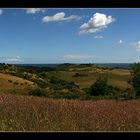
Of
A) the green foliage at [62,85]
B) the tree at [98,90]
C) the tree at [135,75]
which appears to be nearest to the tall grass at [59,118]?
the tree at [135,75]

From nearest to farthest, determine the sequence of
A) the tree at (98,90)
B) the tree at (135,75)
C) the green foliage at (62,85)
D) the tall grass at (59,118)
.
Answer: the tall grass at (59,118) < the tree at (135,75) < the tree at (98,90) < the green foliage at (62,85)

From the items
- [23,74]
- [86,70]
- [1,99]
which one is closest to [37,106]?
[1,99]

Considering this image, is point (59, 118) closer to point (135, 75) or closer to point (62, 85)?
point (135, 75)

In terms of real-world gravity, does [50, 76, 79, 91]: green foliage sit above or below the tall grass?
below

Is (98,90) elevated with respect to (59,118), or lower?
lower

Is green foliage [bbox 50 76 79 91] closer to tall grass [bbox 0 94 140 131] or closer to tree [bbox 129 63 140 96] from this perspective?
tree [bbox 129 63 140 96]

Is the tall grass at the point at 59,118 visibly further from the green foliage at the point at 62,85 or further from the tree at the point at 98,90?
the green foliage at the point at 62,85

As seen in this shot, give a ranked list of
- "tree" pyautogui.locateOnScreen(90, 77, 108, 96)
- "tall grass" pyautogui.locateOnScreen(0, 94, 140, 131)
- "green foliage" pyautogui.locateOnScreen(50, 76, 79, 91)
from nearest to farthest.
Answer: "tall grass" pyautogui.locateOnScreen(0, 94, 140, 131) < "tree" pyautogui.locateOnScreen(90, 77, 108, 96) < "green foliage" pyautogui.locateOnScreen(50, 76, 79, 91)

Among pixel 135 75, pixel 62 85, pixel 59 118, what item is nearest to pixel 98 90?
pixel 135 75


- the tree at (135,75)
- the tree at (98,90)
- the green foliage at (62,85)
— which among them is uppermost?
the tree at (135,75)

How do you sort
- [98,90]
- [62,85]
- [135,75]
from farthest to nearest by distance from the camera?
[62,85] → [98,90] → [135,75]

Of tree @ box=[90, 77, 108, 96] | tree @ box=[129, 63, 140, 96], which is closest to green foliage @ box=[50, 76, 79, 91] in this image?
tree @ box=[90, 77, 108, 96]

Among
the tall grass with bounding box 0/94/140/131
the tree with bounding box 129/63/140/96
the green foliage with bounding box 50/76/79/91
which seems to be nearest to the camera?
the tall grass with bounding box 0/94/140/131

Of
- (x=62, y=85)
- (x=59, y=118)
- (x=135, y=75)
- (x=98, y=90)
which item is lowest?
(x=98, y=90)
